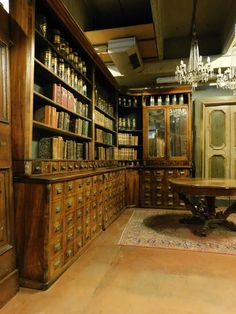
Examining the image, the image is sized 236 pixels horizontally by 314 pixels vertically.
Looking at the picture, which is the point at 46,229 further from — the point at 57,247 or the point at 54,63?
the point at 54,63

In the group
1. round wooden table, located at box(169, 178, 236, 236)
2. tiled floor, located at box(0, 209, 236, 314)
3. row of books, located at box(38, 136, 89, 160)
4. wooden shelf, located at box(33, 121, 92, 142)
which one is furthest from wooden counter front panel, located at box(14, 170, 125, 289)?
round wooden table, located at box(169, 178, 236, 236)

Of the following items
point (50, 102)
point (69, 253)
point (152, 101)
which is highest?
point (152, 101)

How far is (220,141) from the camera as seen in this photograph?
17.0 ft

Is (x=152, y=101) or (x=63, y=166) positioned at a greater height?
(x=152, y=101)

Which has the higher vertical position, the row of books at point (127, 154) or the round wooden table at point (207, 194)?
the row of books at point (127, 154)

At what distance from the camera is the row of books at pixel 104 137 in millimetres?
3906

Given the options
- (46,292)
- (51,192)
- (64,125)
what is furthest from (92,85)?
(46,292)

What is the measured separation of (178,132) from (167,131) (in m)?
0.22

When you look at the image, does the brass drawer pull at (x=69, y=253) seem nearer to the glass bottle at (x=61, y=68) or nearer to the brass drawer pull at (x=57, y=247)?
the brass drawer pull at (x=57, y=247)

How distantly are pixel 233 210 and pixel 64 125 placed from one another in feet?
8.63

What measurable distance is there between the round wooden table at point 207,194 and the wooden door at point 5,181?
216 cm

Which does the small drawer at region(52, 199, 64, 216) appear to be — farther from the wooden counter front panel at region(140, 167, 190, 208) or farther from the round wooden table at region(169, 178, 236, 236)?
the wooden counter front panel at region(140, 167, 190, 208)

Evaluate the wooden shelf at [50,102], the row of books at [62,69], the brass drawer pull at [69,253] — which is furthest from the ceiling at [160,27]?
the brass drawer pull at [69,253]

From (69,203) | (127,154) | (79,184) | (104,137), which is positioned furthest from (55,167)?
(127,154)
